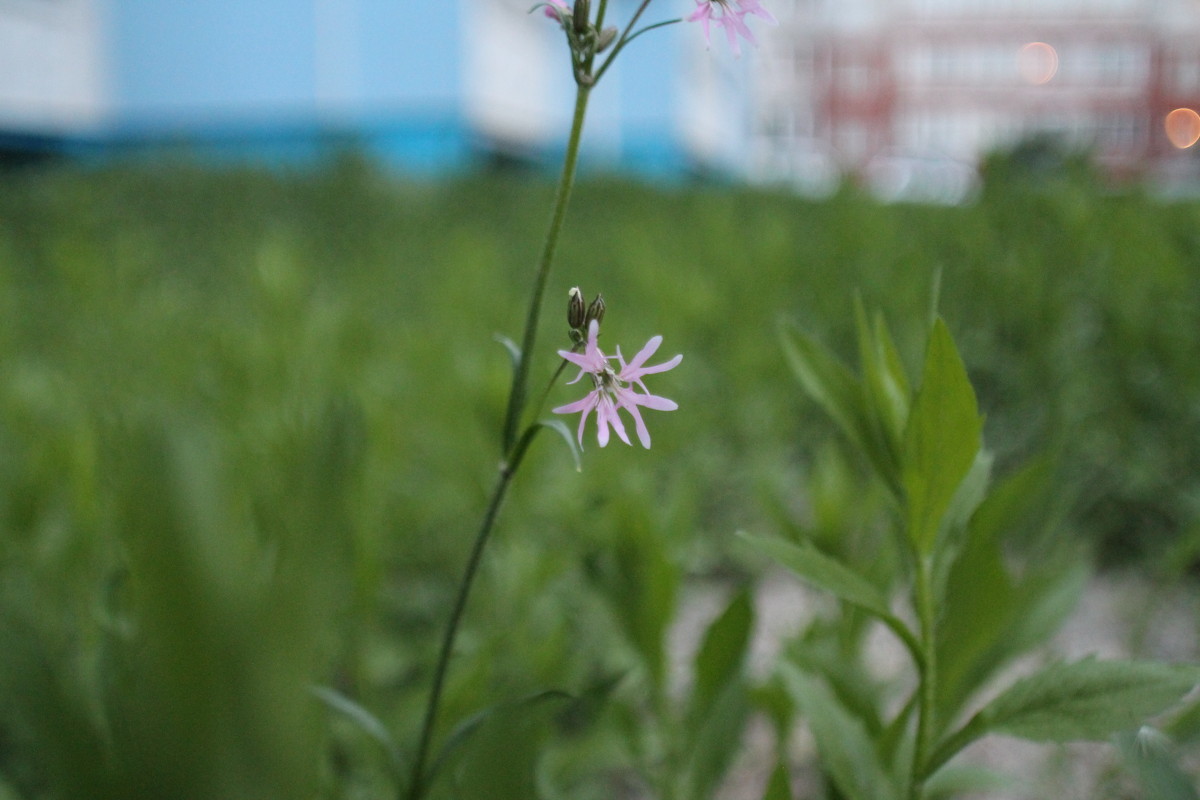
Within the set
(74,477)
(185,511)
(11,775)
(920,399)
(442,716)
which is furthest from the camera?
(74,477)

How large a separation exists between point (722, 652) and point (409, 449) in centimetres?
109

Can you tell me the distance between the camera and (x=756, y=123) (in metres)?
35.0

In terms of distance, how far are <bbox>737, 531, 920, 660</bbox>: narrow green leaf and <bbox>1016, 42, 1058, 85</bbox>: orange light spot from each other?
43.2 meters

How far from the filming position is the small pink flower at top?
477 millimetres

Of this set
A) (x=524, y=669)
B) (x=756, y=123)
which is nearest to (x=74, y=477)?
(x=524, y=669)

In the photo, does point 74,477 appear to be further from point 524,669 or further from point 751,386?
point 751,386

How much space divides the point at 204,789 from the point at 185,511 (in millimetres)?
100

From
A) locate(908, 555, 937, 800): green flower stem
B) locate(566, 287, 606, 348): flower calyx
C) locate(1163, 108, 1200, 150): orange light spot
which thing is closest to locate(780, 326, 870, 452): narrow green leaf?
locate(908, 555, 937, 800): green flower stem

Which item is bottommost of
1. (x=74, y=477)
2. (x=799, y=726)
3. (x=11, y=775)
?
(x=799, y=726)

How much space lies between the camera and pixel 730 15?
0.49 meters

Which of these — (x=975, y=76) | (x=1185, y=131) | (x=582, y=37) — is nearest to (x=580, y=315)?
(x=582, y=37)

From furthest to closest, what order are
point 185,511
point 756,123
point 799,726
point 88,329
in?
point 756,123 → point 88,329 → point 799,726 → point 185,511

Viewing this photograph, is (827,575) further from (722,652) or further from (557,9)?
(557,9)

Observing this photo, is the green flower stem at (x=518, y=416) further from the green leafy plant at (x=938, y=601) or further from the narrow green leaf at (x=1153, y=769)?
A: the narrow green leaf at (x=1153, y=769)
